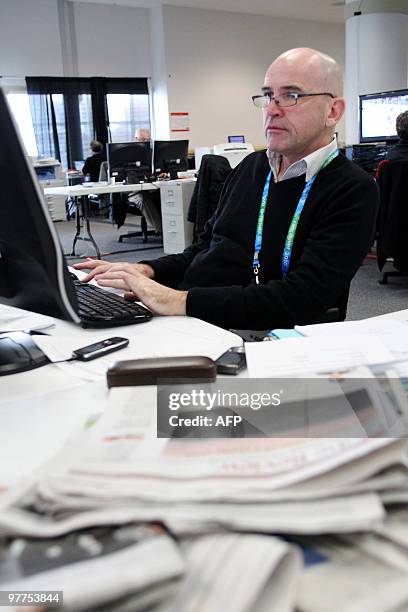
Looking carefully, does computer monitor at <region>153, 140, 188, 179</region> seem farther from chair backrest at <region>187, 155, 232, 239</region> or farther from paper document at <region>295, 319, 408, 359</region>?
paper document at <region>295, 319, 408, 359</region>

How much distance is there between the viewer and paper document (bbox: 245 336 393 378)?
0.82m

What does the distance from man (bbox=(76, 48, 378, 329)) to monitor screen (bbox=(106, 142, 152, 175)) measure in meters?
4.74

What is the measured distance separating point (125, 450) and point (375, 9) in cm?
850

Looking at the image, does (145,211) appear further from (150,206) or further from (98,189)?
(98,189)

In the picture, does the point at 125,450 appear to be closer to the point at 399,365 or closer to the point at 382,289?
the point at 399,365

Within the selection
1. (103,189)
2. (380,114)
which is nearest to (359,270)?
(103,189)

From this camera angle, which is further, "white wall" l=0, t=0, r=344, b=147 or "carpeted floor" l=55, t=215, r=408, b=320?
"white wall" l=0, t=0, r=344, b=147

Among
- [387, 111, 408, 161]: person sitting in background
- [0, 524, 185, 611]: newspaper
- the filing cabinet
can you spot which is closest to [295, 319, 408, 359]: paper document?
[0, 524, 185, 611]: newspaper

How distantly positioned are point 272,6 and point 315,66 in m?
9.25

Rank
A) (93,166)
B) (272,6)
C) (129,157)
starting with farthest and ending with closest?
(272,6)
(93,166)
(129,157)

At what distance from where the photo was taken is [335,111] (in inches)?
66.8

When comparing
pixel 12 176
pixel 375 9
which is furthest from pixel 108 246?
pixel 12 176

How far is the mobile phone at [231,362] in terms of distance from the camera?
943 mm

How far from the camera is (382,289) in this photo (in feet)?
15.0
